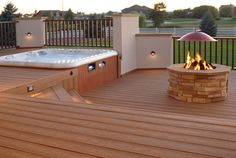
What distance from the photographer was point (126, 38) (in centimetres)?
693

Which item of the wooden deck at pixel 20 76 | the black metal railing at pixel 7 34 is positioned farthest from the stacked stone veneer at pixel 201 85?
the black metal railing at pixel 7 34

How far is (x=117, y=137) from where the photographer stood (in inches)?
93.5

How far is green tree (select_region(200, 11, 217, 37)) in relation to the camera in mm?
15772

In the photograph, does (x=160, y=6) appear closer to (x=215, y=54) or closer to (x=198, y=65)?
(x=215, y=54)

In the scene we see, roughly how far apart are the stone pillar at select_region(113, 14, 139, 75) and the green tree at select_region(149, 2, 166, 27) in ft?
39.5

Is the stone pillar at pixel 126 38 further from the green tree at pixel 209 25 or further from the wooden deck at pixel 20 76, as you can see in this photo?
the green tree at pixel 209 25

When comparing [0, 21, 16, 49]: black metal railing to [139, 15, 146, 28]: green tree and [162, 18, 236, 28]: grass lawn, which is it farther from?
[139, 15, 146, 28]: green tree

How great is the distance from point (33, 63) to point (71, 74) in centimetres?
67

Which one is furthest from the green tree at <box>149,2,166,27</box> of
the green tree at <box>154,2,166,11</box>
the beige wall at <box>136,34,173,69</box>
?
the beige wall at <box>136,34,173,69</box>

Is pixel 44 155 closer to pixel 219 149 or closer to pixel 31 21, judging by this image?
pixel 219 149

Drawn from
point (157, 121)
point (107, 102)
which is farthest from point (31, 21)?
point (157, 121)

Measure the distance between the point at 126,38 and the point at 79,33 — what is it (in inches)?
64.8

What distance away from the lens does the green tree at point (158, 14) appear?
18.9 metres

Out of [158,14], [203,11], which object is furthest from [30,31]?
[158,14]
